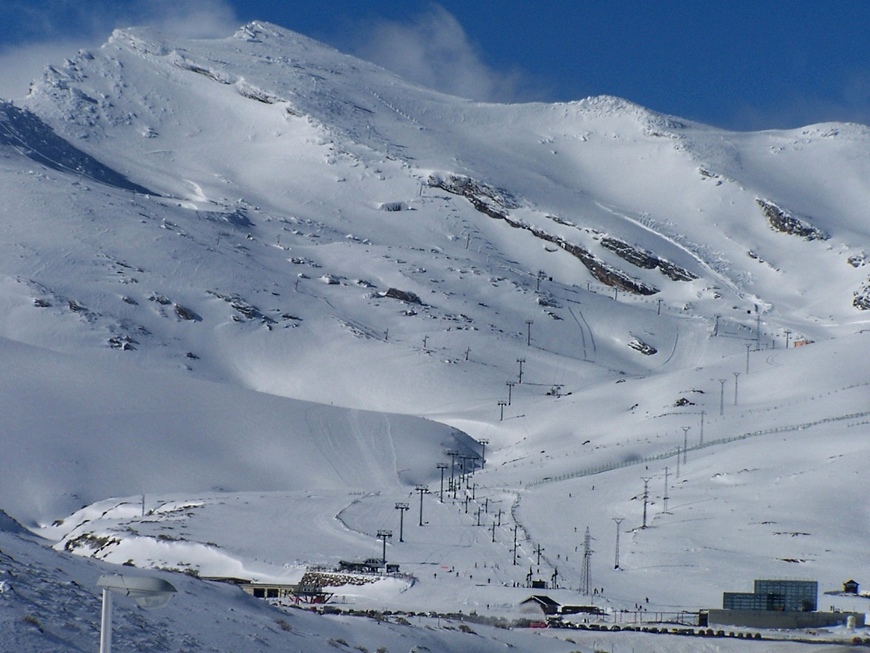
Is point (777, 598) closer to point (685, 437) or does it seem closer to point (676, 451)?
point (676, 451)

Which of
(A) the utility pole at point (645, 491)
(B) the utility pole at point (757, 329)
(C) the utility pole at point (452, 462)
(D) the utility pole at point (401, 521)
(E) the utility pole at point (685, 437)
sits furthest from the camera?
(B) the utility pole at point (757, 329)

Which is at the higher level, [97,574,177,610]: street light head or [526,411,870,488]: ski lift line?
[526,411,870,488]: ski lift line

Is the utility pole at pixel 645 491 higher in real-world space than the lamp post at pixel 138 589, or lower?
higher

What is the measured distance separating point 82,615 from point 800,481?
6126 centimetres

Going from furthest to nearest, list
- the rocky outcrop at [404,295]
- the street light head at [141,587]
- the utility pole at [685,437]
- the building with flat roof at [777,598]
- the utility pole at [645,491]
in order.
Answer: the rocky outcrop at [404,295], the utility pole at [685,437], the utility pole at [645,491], the building with flat roof at [777,598], the street light head at [141,587]

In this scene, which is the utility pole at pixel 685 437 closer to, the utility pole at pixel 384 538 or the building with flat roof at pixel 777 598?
the utility pole at pixel 384 538

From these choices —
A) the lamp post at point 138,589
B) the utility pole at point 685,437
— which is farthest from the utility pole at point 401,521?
the lamp post at point 138,589

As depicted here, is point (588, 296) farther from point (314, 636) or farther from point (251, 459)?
point (314, 636)

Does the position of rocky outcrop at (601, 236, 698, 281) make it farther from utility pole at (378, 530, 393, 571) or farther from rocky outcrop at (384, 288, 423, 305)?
utility pole at (378, 530, 393, 571)

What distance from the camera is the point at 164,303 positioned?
465ft

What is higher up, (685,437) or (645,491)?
(685,437)

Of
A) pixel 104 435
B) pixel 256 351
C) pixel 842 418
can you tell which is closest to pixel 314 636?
pixel 104 435

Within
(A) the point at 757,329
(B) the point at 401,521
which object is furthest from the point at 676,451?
(A) the point at 757,329

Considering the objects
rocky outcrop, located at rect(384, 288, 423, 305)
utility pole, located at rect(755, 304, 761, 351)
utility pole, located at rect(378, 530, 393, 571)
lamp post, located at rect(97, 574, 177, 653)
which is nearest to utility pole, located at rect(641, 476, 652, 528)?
utility pole, located at rect(378, 530, 393, 571)
